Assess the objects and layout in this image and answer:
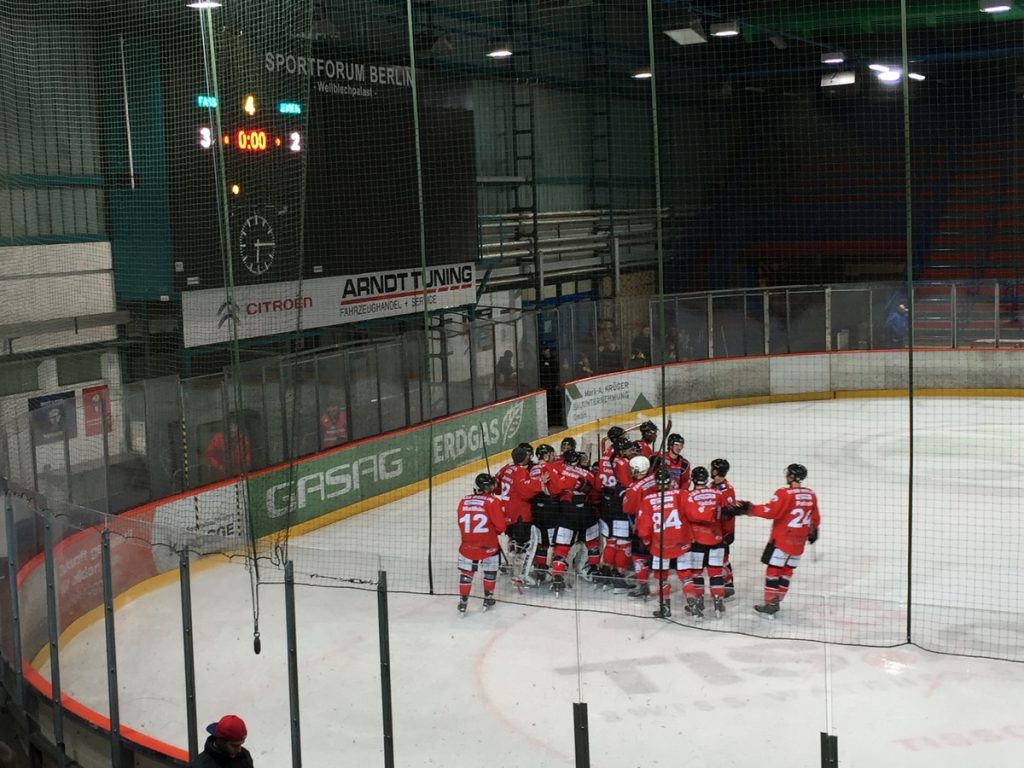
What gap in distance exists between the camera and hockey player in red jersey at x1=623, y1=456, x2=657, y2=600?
7941 millimetres

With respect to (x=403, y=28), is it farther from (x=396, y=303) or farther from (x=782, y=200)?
(x=782, y=200)

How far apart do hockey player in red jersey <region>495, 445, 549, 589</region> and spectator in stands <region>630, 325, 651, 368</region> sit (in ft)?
22.8

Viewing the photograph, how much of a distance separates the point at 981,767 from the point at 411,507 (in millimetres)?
7063

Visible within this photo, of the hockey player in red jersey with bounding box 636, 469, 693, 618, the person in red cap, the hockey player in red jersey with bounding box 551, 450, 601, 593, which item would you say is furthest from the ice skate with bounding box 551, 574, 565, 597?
the person in red cap

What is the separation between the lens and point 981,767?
4469mm

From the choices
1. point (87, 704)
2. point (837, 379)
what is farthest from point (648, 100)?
point (87, 704)

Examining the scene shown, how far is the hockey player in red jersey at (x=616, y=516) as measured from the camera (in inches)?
328

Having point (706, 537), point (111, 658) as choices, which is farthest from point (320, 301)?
point (111, 658)

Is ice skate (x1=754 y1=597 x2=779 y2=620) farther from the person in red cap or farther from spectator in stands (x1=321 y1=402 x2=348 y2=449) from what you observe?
spectator in stands (x1=321 y1=402 x2=348 y2=449)

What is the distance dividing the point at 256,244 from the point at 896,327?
9904 mm

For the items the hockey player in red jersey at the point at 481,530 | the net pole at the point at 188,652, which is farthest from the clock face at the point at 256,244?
the net pole at the point at 188,652

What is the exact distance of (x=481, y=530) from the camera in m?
7.71

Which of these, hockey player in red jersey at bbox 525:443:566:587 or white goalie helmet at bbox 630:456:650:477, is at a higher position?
white goalie helmet at bbox 630:456:650:477

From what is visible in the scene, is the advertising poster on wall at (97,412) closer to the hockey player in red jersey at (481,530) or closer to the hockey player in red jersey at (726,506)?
the hockey player in red jersey at (481,530)
